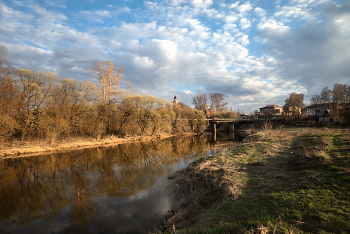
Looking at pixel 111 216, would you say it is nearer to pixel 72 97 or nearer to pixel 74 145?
pixel 74 145

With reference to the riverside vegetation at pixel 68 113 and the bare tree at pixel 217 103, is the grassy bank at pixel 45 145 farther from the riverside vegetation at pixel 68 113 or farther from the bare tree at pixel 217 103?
the bare tree at pixel 217 103

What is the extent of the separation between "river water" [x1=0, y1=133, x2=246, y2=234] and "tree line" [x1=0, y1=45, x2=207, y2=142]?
7823mm

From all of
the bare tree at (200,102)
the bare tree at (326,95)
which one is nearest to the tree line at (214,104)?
the bare tree at (200,102)

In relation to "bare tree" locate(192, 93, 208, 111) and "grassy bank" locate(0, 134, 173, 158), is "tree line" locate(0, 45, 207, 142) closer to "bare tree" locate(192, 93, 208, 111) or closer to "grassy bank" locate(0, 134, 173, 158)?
"grassy bank" locate(0, 134, 173, 158)

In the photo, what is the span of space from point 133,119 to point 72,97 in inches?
491

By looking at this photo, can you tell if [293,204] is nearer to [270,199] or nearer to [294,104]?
[270,199]

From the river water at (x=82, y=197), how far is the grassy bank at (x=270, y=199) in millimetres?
1525

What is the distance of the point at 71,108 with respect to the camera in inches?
1113

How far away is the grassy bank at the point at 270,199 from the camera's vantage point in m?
4.37

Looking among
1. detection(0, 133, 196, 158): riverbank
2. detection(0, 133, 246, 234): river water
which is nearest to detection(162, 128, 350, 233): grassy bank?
detection(0, 133, 246, 234): river water

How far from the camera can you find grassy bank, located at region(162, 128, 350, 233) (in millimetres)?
4373

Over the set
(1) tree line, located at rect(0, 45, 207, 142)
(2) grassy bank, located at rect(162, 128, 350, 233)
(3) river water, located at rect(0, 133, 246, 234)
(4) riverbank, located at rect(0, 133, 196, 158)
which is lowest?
(3) river water, located at rect(0, 133, 246, 234)

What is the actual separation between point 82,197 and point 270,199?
10056mm

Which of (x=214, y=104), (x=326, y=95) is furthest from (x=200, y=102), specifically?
(x=326, y=95)
